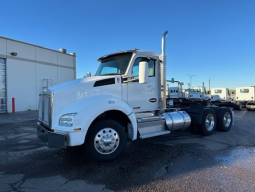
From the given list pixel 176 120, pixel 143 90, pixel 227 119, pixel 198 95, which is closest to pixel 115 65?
pixel 143 90

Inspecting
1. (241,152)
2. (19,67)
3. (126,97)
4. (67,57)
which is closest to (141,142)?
(126,97)

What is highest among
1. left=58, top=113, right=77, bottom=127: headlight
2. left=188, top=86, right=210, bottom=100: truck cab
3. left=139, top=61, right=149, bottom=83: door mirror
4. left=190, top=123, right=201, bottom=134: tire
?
left=139, top=61, right=149, bottom=83: door mirror

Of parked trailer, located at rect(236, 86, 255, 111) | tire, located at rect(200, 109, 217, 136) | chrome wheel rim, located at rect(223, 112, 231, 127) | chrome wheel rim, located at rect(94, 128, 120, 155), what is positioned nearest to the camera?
chrome wheel rim, located at rect(94, 128, 120, 155)

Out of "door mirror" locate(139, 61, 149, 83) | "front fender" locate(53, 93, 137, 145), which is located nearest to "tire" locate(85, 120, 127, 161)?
"front fender" locate(53, 93, 137, 145)

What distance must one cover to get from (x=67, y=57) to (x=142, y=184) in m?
20.9

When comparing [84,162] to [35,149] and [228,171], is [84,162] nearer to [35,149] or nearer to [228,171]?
[35,149]

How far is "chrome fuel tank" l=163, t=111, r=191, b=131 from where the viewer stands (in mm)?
6137

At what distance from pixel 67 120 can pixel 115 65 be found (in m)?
2.18

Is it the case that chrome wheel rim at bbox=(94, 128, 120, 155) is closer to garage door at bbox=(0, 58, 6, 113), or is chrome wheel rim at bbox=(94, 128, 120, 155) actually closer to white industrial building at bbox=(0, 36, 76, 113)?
white industrial building at bbox=(0, 36, 76, 113)

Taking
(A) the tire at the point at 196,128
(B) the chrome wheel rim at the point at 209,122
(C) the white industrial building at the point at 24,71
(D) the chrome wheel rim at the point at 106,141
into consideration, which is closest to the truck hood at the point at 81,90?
(D) the chrome wheel rim at the point at 106,141

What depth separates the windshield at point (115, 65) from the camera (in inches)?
214

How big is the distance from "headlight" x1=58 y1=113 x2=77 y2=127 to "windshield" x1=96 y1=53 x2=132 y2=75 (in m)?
1.81

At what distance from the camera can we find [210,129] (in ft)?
25.6

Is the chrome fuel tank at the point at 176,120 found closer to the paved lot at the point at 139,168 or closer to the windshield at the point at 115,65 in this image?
the paved lot at the point at 139,168
